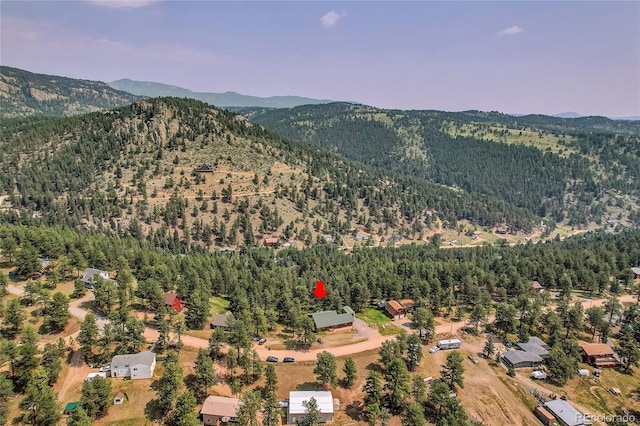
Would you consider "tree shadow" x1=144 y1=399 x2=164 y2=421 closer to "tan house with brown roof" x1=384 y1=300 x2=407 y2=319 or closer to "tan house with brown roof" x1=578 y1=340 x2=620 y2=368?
"tan house with brown roof" x1=384 y1=300 x2=407 y2=319

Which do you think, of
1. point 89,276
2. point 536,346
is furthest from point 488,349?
point 89,276

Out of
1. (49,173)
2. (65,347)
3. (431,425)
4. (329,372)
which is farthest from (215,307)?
(49,173)

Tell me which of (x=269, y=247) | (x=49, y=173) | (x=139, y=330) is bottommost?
(x=269, y=247)

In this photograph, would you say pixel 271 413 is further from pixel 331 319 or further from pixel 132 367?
pixel 331 319

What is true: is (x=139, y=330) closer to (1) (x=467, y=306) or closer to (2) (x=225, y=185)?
(1) (x=467, y=306)

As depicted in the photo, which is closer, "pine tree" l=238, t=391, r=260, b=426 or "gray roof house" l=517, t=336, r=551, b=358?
"pine tree" l=238, t=391, r=260, b=426

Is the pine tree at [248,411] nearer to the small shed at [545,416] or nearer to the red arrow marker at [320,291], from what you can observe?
the small shed at [545,416]

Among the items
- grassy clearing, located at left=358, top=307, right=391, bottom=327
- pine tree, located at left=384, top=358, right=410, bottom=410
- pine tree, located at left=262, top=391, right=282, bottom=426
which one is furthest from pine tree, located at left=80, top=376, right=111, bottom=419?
grassy clearing, located at left=358, top=307, right=391, bottom=327

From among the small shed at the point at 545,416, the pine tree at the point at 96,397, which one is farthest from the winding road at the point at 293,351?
the small shed at the point at 545,416
